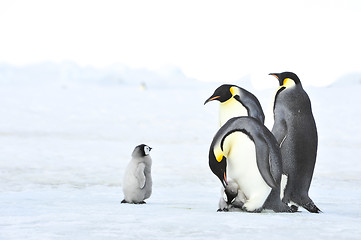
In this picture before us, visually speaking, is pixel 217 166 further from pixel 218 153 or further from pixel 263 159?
pixel 263 159

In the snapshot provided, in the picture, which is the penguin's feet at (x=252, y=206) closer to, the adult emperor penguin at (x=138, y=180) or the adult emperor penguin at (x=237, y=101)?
the adult emperor penguin at (x=237, y=101)

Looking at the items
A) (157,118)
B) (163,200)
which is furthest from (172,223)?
(157,118)

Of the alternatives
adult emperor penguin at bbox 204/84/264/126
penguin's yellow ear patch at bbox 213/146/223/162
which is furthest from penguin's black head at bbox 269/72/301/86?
penguin's yellow ear patch at bbox 213/146/223/162

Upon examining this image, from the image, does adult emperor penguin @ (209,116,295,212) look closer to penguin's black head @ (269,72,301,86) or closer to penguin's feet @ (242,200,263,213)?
penguin's feet @ (242,200,263,213)

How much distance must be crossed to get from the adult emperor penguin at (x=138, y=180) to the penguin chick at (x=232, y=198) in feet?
3.26

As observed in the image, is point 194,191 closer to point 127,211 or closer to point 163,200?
point 163,200

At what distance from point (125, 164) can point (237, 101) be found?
399 centimetres

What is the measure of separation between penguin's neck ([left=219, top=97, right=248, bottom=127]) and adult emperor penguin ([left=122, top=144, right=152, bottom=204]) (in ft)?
2.50

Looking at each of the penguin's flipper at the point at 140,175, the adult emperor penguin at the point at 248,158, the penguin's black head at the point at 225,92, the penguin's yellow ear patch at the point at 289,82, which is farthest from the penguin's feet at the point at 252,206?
the penguin's flipper at the point at 140,175

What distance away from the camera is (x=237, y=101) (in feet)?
12.2

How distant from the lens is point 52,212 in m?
3.10

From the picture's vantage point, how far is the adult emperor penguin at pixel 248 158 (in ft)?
10.4

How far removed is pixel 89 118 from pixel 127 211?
1000 cm

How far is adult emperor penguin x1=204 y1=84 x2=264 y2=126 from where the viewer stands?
3684mm
